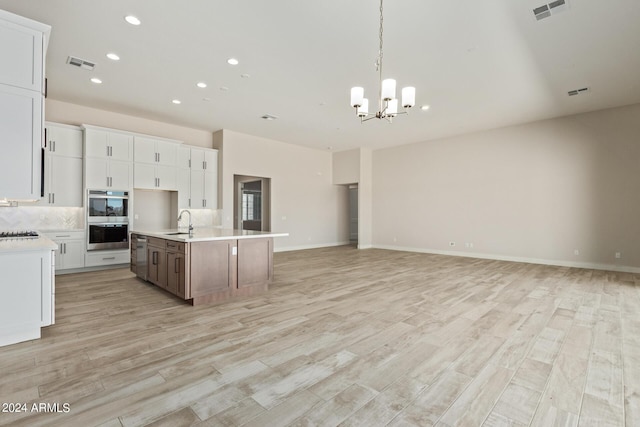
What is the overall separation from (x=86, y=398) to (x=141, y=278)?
367 centimetres

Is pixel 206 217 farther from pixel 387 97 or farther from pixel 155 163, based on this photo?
pixel 387 97

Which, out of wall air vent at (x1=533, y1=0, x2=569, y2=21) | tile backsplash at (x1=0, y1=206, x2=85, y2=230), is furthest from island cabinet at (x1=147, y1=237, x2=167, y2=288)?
wall air vent at (x1=533, y1=0, x2=569, y2=21)

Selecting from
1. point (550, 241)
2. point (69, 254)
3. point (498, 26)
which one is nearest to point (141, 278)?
point (69, 254)

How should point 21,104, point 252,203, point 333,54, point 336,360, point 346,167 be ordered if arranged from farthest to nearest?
point 346,167
point 252,203
point 333,54
point 21,104
point 336,360

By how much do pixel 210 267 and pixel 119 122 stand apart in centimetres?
477

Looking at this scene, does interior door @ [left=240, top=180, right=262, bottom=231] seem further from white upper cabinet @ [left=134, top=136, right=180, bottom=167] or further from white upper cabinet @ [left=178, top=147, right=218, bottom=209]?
white upper cabinet @ [left=134, top=136, right=180, bottom=167]

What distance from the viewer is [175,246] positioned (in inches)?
154

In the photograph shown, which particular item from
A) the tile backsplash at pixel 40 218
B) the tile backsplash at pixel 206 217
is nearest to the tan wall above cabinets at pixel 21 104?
the tile backsplash at pixel 40 218

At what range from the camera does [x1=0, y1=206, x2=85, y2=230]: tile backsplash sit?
210 inches

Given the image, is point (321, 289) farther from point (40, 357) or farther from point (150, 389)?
point (40, 357)

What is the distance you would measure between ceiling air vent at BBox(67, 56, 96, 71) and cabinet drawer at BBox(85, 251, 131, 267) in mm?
3324

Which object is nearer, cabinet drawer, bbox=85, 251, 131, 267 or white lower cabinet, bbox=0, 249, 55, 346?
white lower cabinet, bbox=0, 249, 55, 346

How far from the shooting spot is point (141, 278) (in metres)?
5.21

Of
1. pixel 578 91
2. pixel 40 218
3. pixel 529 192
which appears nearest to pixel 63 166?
pixel 40 218
